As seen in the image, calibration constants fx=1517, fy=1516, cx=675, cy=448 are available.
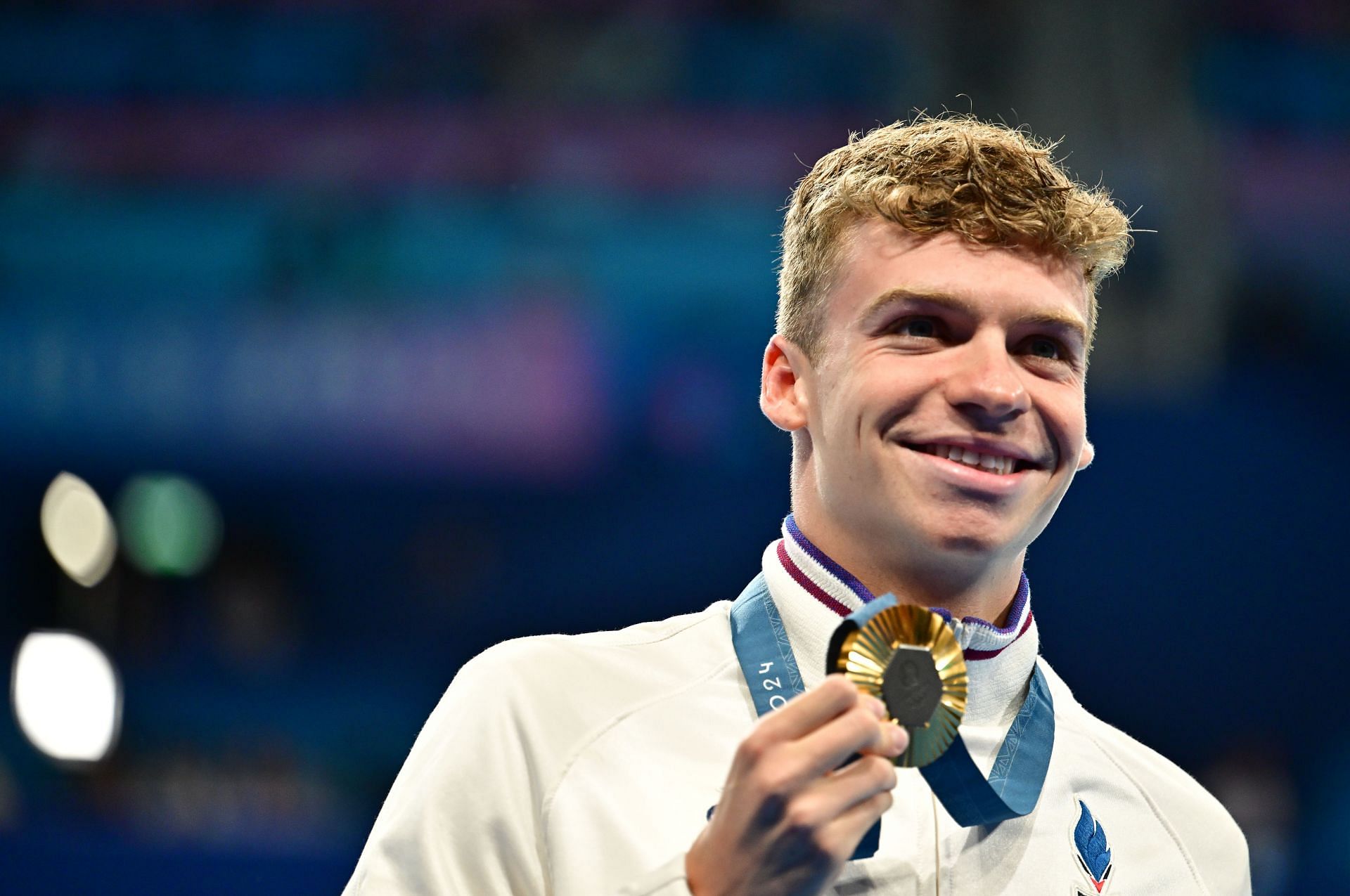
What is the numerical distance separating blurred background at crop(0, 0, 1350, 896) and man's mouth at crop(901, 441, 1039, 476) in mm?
4195

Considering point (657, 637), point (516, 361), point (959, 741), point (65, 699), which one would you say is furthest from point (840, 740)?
point (516, 361)

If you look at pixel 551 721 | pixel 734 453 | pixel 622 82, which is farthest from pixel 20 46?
pixel 551 721

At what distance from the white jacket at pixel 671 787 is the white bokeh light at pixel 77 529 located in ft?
18.2

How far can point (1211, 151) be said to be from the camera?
25.2 ft

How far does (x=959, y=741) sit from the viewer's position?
170 centimetres

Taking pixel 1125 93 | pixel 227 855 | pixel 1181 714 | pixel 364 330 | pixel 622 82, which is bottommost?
pixel 1181 714

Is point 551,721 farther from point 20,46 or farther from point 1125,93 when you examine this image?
point 20,46

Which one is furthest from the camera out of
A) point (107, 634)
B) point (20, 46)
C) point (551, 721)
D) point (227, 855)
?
point (20, 46)

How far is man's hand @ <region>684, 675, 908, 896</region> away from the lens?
1432 mm

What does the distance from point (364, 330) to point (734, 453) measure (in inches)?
79.7

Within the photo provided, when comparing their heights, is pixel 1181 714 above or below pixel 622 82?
below

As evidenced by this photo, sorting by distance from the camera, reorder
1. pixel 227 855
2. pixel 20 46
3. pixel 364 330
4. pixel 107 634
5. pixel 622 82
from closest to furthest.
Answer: pixel 227 855, pixel 107 634, pixel 364 330, pixel 622 82, pixel 20 46

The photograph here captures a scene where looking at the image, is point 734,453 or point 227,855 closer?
point 227,855

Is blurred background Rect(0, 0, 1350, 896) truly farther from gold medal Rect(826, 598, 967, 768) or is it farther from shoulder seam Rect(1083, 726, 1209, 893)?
gold medal Rect(826, 598, 967, 768)
